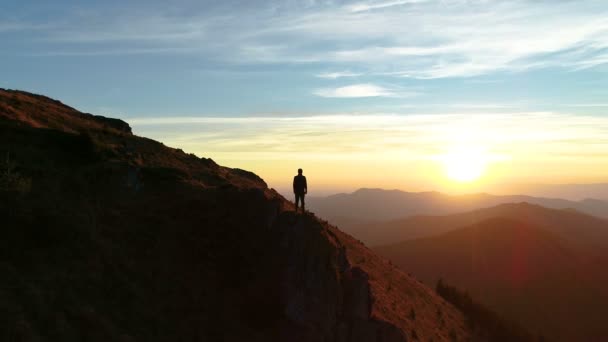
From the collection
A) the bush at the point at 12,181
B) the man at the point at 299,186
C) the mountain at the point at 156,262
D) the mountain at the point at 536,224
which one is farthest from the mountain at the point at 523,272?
the bush at the point at 12,181

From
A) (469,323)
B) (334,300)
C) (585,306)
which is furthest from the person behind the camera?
(585,306)

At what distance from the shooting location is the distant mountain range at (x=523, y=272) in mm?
53000

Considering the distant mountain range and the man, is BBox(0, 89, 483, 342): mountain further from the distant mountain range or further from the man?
the distant mountain range

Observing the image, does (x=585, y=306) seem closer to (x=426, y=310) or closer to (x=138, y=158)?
(x=426, y=310)

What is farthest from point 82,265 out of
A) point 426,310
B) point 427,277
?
point 427,277

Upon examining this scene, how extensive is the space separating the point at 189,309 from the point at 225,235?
3.99 metres

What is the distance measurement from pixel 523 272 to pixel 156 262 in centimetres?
7183

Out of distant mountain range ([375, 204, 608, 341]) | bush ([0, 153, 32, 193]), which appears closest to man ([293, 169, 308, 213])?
bush ([0, 153, 32, 193])

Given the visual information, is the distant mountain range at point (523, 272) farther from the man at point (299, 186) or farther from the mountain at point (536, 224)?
the man at point (299, 186)

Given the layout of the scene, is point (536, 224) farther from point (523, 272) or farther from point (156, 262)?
point (156, 262)

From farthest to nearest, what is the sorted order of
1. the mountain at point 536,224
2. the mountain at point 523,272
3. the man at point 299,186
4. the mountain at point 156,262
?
1. the mountain at point 536,224
2. the mountain at point 523,272
3. the man at point 299,186
4. the mountain at point 156,262

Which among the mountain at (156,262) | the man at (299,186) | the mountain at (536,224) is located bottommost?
the mountain at (536,224)

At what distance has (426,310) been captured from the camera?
25.3 metres

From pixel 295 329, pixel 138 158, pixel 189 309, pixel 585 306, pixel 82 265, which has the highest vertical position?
pixel 138 158
